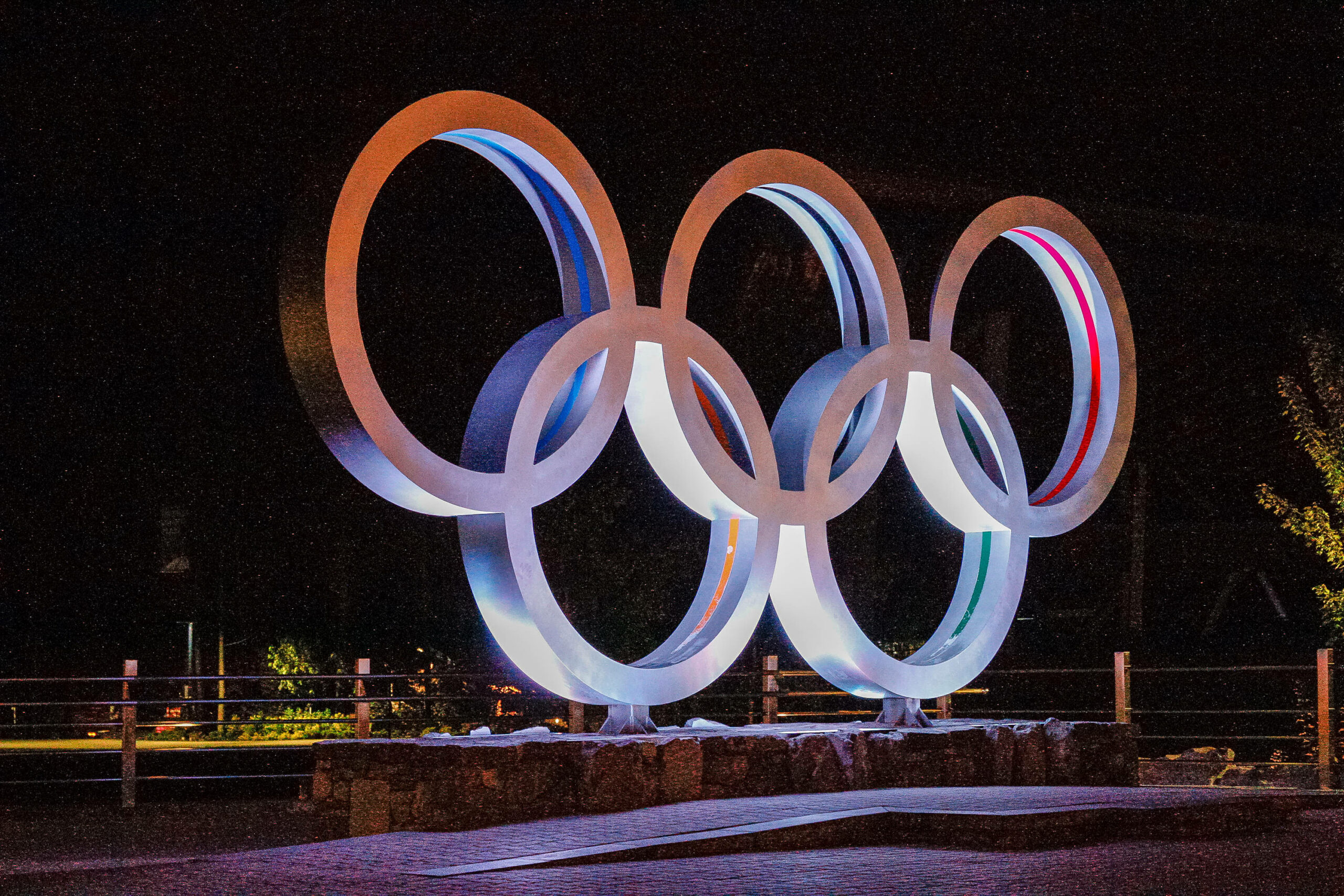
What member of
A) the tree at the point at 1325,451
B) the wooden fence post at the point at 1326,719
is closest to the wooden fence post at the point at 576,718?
the wooden fence post at the point at 1326,719

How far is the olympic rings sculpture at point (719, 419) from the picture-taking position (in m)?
8.20

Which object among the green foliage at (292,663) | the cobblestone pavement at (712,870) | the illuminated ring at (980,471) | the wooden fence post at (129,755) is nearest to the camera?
the cobblestone pavement at (712,870)

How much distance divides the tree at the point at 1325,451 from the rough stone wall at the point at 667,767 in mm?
4982

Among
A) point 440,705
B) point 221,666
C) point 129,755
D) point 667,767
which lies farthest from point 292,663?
point 667,767

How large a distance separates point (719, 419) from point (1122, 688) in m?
4.69

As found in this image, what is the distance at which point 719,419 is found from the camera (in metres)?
Answer: 10.2

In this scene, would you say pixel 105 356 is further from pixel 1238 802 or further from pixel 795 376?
pixel 1238 802

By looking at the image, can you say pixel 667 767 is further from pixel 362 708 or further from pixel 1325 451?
pixel 1325 451

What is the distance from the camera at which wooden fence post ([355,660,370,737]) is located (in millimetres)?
11203

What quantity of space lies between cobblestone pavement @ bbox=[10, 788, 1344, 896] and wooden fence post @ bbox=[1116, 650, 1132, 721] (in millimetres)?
3727

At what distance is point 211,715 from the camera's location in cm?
2470

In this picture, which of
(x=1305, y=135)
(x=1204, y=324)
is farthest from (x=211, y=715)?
(x=1305, y=135)

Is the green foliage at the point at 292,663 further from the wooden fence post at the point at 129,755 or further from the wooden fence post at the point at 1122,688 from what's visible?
the wooden fence post at the point at 1122,688

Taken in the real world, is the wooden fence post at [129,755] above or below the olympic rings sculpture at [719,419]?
below
